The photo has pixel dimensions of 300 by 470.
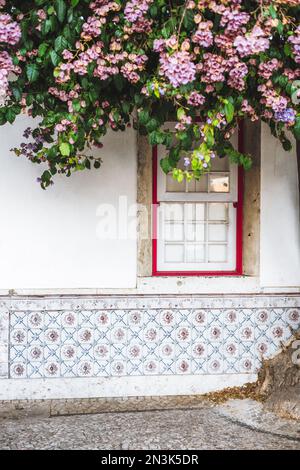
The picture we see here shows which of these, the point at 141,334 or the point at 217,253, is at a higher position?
the point at 217,253

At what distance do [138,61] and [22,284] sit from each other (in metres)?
2.55

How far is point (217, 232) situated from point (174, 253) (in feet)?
1.64

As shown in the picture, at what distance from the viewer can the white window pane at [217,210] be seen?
19.0ft

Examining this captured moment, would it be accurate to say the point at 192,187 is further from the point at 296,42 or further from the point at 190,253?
the point at 296,42

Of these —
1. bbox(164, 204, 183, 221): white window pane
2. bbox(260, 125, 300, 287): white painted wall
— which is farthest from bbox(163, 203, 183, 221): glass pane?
bbox(260, 125, 300, 287): white painted wall

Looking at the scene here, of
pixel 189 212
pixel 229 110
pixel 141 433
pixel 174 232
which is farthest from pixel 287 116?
pixel 141 433

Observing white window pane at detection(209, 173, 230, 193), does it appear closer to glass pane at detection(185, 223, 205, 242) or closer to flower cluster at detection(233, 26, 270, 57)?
glass pane at detection(185, 223, 205, 242)

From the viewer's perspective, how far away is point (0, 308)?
5.35 meters

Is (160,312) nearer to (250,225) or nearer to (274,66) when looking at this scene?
(250,225)

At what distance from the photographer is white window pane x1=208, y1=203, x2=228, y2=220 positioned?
5777mm

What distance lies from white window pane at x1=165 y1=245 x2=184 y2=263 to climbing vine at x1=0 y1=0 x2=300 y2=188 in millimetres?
1760

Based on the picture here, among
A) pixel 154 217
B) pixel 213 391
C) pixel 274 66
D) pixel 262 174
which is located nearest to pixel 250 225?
pixel 262 174

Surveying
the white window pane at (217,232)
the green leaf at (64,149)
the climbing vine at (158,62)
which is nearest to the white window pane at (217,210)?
the white window pane at (217,232)

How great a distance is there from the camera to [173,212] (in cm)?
575
